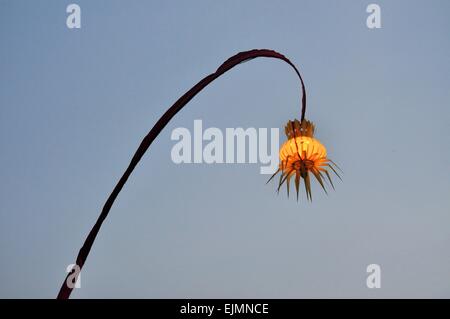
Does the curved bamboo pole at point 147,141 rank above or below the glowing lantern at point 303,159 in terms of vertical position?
below

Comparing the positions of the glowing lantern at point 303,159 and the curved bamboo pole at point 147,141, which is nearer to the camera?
the curved bamboo pole at point 147,141

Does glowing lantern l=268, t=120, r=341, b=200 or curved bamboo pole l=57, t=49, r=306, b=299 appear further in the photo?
glowing lantern l=268, t=120, r=341, b=200

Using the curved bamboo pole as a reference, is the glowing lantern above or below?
above

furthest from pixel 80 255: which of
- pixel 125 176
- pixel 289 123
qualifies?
pixel 289 123

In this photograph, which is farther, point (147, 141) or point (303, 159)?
point (303, 159)
